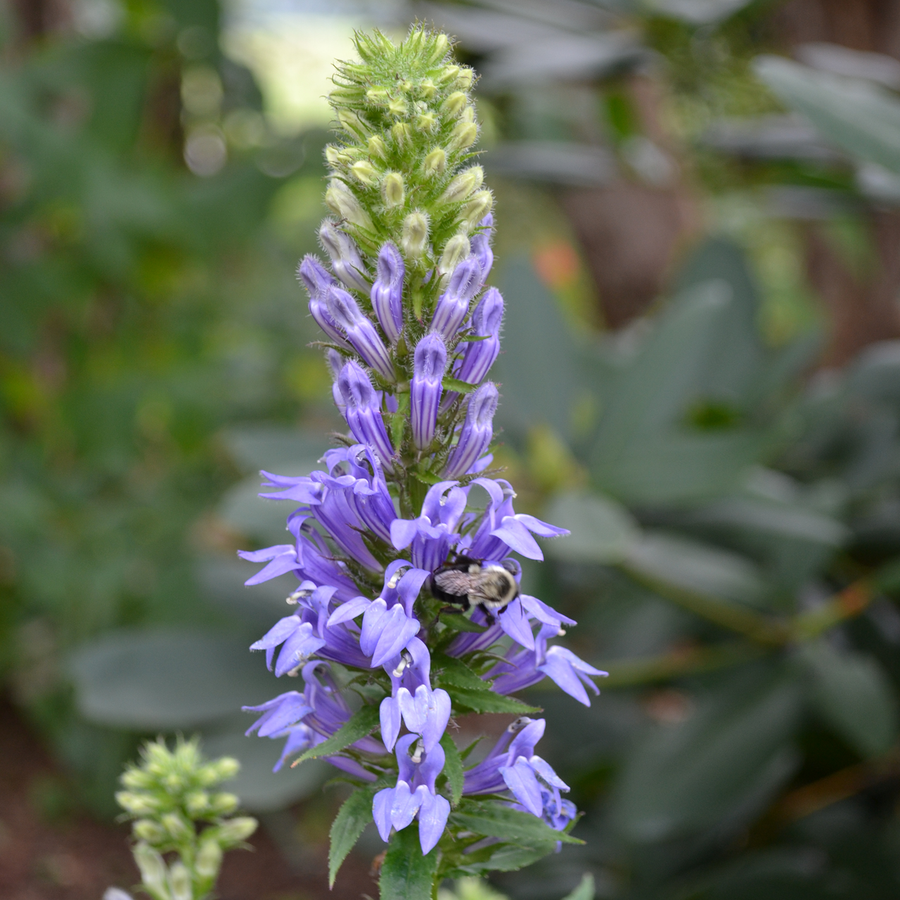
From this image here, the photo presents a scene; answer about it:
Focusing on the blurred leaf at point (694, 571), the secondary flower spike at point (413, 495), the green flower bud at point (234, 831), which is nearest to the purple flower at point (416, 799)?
the secondary flower spike at point (413, 495)

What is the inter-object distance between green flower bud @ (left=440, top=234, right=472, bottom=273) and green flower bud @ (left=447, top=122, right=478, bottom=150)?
3.7 inches

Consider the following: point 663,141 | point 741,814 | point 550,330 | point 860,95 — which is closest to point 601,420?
point 550,330

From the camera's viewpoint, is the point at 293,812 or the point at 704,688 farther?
the point at 293,812

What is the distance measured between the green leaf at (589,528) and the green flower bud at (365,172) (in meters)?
1.10

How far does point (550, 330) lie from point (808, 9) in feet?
5.46

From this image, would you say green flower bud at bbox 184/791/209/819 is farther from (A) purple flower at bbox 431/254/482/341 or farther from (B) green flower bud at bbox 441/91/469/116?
(B) green flower bud at bbox 441/91/469/116

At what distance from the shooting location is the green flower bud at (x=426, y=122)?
0.89 meters

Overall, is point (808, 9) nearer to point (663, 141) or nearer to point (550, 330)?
point (663, 141)

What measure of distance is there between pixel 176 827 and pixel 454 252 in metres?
0.71

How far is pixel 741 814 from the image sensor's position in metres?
2.64

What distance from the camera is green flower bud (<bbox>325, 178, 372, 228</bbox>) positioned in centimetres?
91

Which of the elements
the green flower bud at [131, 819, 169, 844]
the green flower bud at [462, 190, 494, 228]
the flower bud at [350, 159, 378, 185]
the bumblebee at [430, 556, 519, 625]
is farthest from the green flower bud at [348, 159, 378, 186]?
the green flower bud at [131, 819, 169, 844]

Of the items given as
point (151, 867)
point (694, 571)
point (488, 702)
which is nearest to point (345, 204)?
point (488, 702)

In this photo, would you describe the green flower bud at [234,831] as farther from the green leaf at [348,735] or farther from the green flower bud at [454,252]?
the green flower bud at [454,252]
